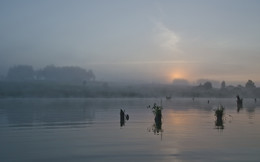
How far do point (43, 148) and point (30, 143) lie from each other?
247cm

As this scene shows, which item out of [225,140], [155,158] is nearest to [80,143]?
[155,158]

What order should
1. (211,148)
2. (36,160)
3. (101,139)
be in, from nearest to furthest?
1. (36,160)
2. (211,148)
3. (101,139)

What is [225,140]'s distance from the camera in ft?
75.6

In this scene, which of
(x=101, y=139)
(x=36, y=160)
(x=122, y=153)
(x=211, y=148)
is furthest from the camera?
(x=101, y=139)

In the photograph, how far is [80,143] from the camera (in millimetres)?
22250

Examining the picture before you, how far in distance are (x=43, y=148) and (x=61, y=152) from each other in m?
1.90

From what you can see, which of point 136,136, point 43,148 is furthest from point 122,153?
point 136,136

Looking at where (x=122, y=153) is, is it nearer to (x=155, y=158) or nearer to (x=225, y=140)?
(x=155, y=158)

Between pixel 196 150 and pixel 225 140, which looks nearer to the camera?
pixel 196 150

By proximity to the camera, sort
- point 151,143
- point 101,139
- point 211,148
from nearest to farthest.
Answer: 1. point 211,148
2. point 151,143
3. point 101,139

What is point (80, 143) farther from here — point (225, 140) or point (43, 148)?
point (225, 140)

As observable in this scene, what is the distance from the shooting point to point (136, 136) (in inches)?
1006

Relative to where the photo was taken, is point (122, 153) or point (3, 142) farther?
point (3, 142)

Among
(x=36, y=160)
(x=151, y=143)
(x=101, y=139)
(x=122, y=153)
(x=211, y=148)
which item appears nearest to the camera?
(x=36, y=160)
